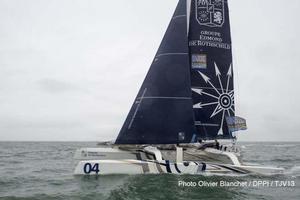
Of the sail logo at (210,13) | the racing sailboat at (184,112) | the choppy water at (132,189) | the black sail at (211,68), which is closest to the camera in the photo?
the choppy water at (132,189)

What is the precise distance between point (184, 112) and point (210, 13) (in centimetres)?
558

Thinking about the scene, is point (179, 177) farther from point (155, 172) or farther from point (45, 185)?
point (45, 185)

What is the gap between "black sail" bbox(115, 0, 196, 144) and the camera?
13500mm

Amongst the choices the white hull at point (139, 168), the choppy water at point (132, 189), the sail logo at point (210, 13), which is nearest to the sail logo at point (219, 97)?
the sail logo at point (210, 13)

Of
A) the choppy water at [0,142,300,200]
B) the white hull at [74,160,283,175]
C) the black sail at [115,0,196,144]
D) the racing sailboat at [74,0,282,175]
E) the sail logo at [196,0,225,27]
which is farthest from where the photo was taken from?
the sail logo at [196,0,225,27]

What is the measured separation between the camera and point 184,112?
1362cm

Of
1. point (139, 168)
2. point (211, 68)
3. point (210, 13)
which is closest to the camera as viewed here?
point (139, 168)

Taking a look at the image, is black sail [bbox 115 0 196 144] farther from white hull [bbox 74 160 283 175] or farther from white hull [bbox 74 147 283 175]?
white hull [bbox 74 160 283 175]

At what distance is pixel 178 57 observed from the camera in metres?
13.9

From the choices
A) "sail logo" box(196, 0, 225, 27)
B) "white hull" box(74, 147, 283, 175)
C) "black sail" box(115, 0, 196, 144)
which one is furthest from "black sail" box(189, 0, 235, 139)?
"white hull" box(74, 147, 283, 175)

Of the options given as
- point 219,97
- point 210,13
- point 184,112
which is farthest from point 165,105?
point 210,13

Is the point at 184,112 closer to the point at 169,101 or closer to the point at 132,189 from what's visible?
the point at 169,101

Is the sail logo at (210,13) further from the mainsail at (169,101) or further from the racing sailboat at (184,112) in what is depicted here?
the mainsail at (169,101)

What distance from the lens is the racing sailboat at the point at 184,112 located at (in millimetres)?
12211
